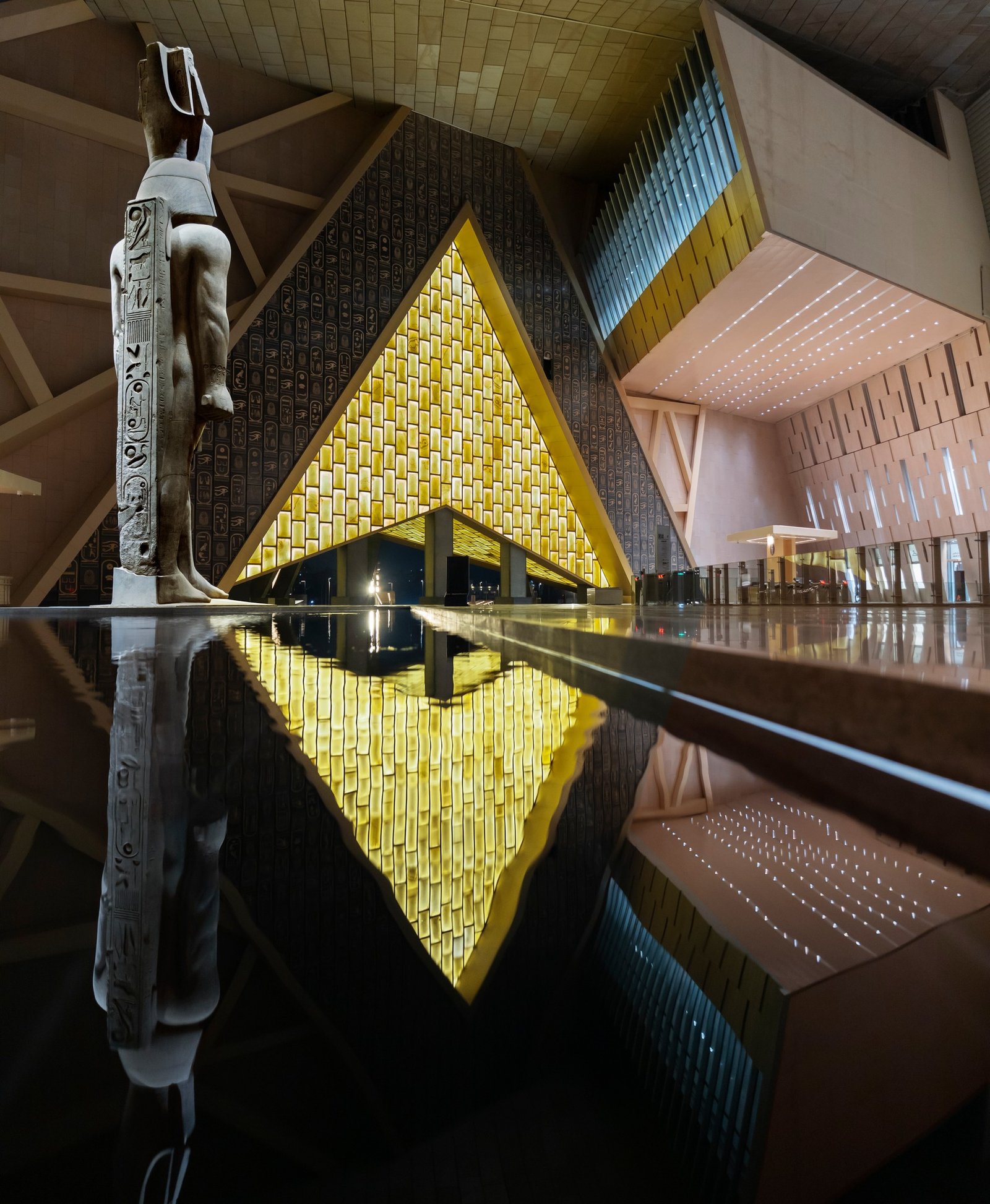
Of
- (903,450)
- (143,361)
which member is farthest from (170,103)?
(903,450)

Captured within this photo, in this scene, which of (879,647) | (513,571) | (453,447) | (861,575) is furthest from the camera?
(513,571)

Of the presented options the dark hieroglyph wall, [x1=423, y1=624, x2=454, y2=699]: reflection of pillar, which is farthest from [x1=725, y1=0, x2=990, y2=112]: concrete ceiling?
[x1=423, y1=624, x2=454, y2=699]: reflection of pillar

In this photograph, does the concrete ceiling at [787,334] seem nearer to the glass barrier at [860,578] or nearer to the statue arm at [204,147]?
the glass barrier at [860,578]

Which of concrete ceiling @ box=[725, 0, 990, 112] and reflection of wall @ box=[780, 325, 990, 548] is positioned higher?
concrete ceiling @ box=[725, 0, 990, 112]

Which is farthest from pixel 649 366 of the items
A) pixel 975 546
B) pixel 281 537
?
pixel 975 546

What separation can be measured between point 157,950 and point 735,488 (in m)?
13.1

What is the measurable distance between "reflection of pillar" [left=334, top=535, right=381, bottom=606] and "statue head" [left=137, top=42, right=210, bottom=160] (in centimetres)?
601

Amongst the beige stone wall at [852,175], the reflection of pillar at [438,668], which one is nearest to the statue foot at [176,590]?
the reflection of pillar at [438,668]

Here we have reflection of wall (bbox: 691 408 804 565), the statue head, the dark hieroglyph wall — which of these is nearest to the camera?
the statue head

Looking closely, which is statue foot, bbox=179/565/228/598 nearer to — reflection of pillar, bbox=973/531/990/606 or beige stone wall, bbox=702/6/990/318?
reflection of pillar, bbox=973/531/990/606

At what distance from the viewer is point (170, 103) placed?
4.30 meters

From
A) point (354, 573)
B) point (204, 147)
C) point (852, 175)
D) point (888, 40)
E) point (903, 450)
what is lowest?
point (354, 573)

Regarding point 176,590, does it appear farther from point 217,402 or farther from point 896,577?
point 896,577

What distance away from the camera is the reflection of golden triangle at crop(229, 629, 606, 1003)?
11.2 inches
